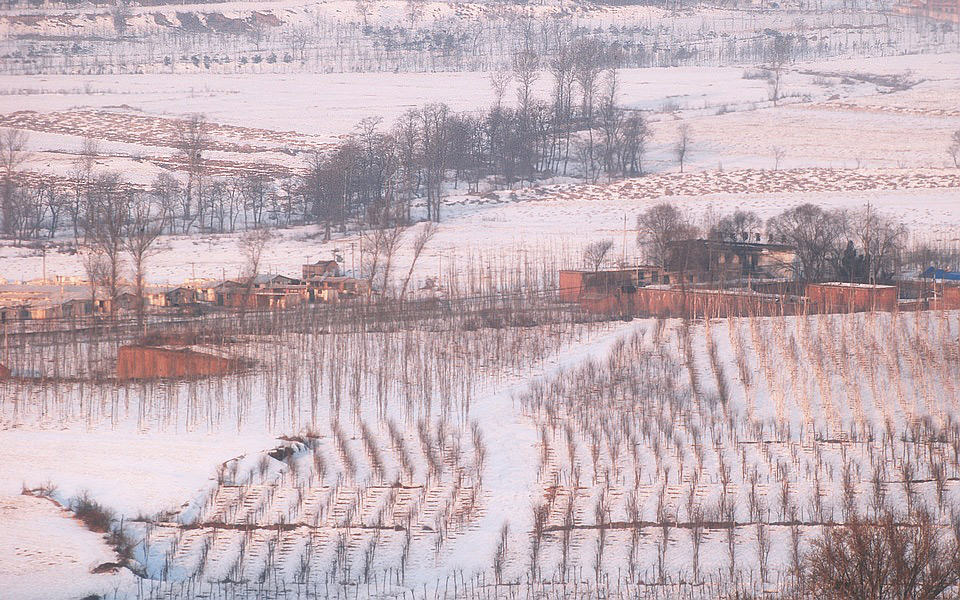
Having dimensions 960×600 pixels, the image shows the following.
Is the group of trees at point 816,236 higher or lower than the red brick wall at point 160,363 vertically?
higher

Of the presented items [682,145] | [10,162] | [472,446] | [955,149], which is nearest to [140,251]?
[472,446]

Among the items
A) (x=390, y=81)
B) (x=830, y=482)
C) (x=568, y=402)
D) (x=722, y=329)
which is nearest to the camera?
(x=830, y=482)

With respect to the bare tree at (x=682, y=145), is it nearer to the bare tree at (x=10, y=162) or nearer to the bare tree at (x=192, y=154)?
the bare tree at (x=192, y=154)

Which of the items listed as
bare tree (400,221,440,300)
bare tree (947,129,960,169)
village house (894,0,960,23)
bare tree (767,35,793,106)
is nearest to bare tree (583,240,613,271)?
bare tree (400,221,440,300)

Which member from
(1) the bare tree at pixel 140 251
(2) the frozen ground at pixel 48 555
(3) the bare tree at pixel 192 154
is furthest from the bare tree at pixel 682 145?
(2) the frozen ground at pixel 48 555

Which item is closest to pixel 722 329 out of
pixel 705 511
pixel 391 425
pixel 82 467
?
pixel 391 425

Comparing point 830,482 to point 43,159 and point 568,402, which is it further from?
point 43,159

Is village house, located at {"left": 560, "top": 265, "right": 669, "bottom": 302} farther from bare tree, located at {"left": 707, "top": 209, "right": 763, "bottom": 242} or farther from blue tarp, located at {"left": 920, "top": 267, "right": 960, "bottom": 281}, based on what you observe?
blue tarp, located at {"left": 920, "top": 267, "right": 960, "bottom": 281}

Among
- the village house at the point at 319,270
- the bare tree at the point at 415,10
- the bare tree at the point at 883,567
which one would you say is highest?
the bare tree at the point at 415,10
